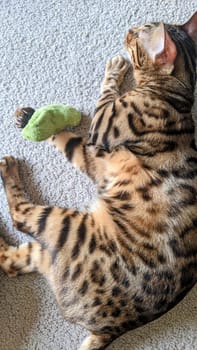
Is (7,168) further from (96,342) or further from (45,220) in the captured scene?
(96,342)

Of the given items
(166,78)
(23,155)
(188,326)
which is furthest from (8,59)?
(188,326)

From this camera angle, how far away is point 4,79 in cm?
167

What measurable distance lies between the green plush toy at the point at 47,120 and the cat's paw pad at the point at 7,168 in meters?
0.11

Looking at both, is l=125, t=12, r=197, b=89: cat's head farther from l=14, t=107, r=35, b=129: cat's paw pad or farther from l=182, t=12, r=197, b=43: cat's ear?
l=14, t=107, r=35, b=129: cat's paw pad

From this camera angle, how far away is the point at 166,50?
136 centimetres

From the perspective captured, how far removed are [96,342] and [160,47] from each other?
2.89 feet

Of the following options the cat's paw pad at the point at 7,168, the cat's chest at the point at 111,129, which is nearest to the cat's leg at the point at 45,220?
the cat's paw pad at the point at 7,168

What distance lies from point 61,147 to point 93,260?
1.36 feet

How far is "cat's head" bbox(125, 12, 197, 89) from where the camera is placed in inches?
53.7

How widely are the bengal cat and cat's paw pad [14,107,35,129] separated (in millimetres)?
215

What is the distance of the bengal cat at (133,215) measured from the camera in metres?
1.31

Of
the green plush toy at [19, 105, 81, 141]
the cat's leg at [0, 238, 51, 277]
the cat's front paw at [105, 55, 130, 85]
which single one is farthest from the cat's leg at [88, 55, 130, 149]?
the cat's leg at [0, 238, 51, 277]

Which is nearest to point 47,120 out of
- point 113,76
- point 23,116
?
point 23,116

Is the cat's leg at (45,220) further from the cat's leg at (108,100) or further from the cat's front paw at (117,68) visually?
the cat's front paw at (117,68)
